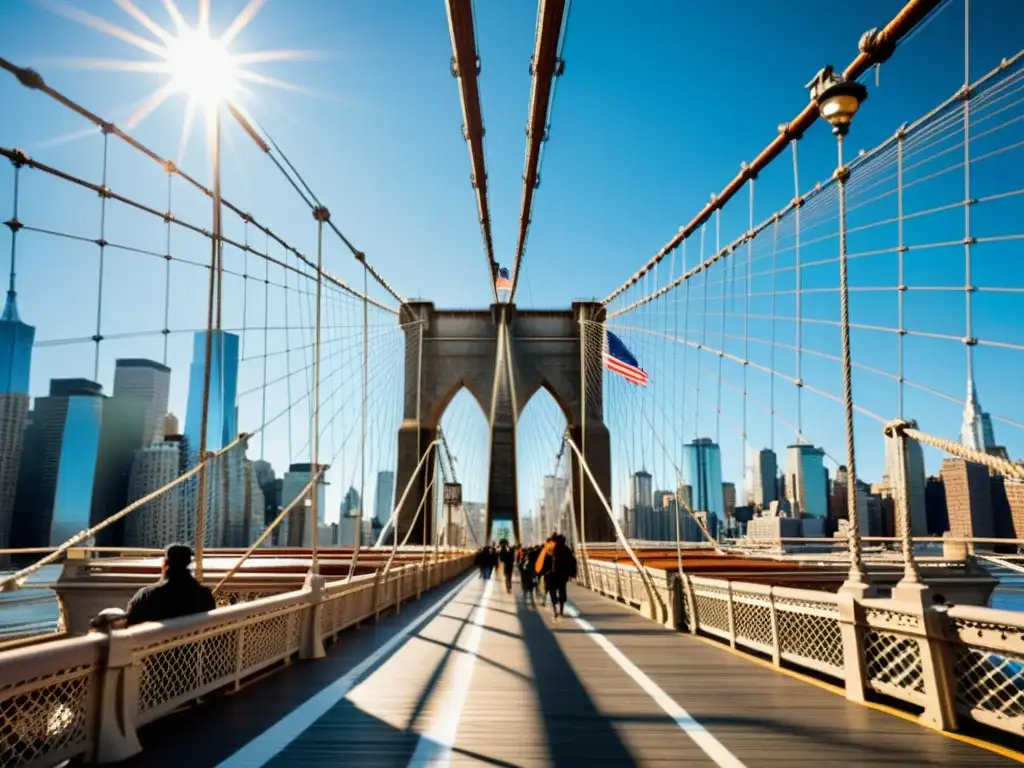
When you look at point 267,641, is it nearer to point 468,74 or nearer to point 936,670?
point 936,670

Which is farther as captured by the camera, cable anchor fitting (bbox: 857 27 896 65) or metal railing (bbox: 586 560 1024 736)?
cable anchor fitting (bbox: 857 27 896 65)

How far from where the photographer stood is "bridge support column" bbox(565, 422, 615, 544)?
Answer: 3512cm

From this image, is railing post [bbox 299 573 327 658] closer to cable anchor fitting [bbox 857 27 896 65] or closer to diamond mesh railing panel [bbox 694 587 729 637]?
diamond mesh railing panel [bbox 694 587 729 637]

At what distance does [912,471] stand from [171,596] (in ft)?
24.4

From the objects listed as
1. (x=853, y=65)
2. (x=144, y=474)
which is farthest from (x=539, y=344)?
(x=853, y=65)

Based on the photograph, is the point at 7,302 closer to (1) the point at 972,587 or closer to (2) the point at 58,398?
(2) the point at 58,398

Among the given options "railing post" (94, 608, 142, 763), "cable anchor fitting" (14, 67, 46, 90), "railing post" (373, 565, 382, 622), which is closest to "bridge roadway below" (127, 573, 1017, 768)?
"railing post" (94, 608, 142, 763)

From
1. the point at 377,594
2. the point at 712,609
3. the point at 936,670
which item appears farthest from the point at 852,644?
the point at 377,594

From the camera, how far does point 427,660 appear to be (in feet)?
26.1

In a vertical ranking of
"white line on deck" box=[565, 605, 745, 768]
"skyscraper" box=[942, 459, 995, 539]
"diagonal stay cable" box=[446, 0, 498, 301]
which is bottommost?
"white line on deck" box=[565, 605, 745, 768]

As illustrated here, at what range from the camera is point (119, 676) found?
4.23 meters

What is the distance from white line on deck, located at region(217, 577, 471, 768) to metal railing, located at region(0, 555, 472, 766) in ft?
1.99

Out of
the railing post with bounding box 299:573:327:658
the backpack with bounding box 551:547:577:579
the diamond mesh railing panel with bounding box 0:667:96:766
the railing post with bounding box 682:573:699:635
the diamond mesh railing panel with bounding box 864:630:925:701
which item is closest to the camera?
the diamond mesh railing panel with bounding box 0:667:96:766

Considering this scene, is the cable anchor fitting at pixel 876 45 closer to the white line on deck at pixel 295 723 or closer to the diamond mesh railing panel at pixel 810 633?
the diamond mesh railing panel at pixel 810 633
